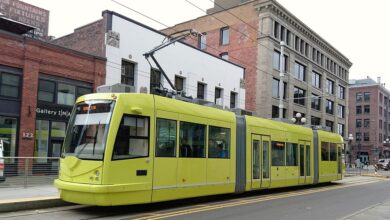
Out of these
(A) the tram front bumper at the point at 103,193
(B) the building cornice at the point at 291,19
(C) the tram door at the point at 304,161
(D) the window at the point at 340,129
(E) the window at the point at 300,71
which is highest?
(B) the building cornice at the point at 291,19

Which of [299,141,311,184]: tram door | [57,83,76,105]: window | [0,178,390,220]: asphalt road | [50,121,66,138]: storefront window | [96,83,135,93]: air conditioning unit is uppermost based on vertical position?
[57,83,76,105]: window

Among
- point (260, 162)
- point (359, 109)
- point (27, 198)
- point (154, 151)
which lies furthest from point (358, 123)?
point (27, 198)

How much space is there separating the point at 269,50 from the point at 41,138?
2830 cm

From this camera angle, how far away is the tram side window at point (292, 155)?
19.4 m

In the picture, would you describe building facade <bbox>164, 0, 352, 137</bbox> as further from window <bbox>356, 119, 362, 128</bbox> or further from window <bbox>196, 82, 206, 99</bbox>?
window <bbox>356, 119, 362, 128</bbox>

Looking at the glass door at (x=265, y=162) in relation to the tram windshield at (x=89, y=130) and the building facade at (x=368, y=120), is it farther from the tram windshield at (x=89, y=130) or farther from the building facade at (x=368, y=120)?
the building facade at (x=368, y=120)

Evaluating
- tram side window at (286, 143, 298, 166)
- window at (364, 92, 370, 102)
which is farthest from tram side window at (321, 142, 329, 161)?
window at (364, 92, 370, 102)

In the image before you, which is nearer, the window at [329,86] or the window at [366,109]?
the window at [329,86]

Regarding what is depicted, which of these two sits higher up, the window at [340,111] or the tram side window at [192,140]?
the window at [340,111]

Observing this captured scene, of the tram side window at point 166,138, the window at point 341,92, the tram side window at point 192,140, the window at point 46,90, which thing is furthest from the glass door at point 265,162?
the window at point 341,92

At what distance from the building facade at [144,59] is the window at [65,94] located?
230cm

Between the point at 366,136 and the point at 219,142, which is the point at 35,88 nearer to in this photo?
the point at 219,142

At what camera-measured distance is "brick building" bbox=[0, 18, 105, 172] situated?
20.5m

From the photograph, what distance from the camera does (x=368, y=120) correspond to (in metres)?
102
